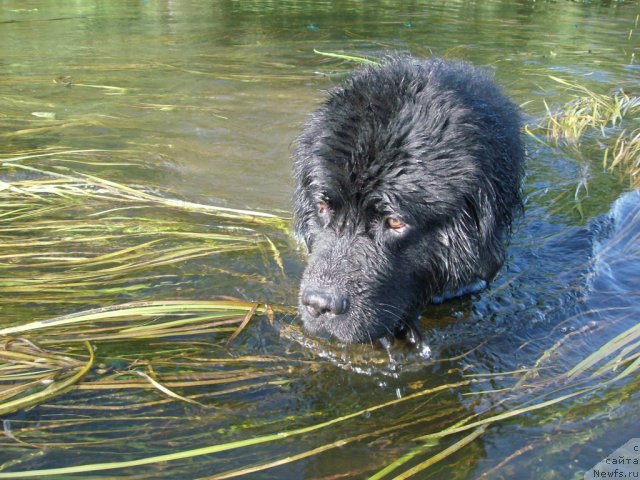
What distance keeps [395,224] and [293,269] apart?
105 cm

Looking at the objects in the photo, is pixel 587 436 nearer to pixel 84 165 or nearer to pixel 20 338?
pixel 20 338

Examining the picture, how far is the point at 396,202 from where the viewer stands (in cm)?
328

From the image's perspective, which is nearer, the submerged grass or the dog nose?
the dog nose

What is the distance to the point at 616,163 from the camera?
5988 millimetres

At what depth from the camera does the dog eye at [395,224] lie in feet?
11.0

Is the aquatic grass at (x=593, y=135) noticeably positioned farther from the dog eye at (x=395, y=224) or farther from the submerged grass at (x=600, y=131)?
the dog eye at (x=395, y=224)

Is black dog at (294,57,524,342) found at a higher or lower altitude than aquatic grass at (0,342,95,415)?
higher

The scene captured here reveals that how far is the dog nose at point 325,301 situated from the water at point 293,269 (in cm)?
35

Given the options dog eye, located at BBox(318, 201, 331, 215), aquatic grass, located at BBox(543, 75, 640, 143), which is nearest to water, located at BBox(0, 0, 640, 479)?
aquatic grass, located at BBox(543, 75, 640, 143)

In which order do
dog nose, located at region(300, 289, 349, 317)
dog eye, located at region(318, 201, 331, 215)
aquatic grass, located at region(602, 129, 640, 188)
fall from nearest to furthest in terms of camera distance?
dog nose, located at region(300, 289, 349, 317), dog eye, located at region(318, 201, 331, 215), aquatic grass, located at region(602, 129, 640, 188)

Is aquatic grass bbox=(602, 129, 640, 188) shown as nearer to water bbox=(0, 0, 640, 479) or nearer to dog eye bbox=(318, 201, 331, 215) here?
water bbox=(0, 0, 640, 479)

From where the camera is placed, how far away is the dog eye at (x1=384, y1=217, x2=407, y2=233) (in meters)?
3.37

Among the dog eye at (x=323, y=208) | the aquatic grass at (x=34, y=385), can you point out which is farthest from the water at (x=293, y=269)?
the dog eye at (x=323, y=208)

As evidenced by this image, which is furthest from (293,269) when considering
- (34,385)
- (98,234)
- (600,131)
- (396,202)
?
(600,131)
